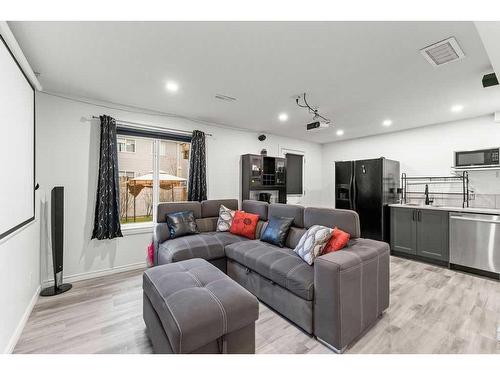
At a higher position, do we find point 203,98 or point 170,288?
point 203,98

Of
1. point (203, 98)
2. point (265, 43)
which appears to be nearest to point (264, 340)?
point (265, 43)

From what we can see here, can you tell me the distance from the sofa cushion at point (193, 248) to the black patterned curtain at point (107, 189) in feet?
2.63

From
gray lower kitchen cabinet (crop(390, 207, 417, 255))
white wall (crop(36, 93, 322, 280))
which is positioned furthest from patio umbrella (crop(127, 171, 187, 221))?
gray lower kitchen cabinet (crop(390, 207, 417, 255))

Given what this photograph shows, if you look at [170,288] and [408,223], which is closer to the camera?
[170,288]

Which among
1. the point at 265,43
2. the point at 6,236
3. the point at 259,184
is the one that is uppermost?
the point at 265,43

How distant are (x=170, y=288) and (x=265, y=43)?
208 cm

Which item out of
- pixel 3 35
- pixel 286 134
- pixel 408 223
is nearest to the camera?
pixel 3 35

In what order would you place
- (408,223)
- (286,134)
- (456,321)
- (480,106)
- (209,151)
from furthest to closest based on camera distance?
(286,134), (209,151), (408,223), (480,106), (456,321)

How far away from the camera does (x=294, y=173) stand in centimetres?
580

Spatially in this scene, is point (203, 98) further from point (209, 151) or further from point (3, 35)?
point (3, 35)

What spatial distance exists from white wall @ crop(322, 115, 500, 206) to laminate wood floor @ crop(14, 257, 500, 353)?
2089 millimetres

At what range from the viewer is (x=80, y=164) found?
3080mm

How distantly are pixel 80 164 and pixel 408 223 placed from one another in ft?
17.4

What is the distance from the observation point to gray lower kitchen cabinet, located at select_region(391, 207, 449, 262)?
11.7 ft
